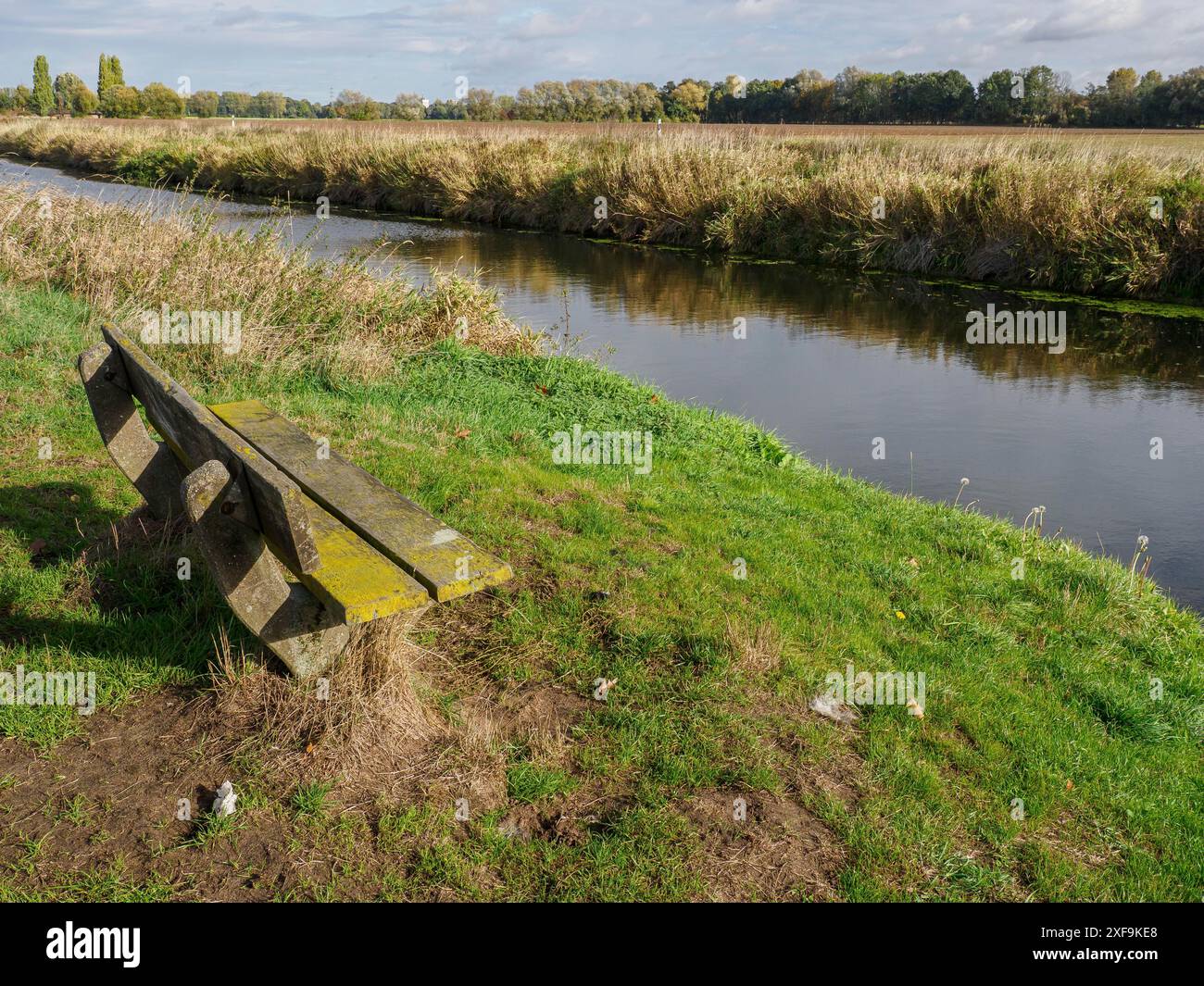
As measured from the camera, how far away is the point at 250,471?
109 inches

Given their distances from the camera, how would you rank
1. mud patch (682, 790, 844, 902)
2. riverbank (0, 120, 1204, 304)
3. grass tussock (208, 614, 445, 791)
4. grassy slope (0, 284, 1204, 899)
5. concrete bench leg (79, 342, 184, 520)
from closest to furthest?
mud patch (682, 790, 844, 902) → grassy slope (0, 284, 1204, 899) → grass tussock (208, 614, 445, 791) → concrete bench leg (79, 342, 184, 520) → riverbank (0, 120, 1204, 304)

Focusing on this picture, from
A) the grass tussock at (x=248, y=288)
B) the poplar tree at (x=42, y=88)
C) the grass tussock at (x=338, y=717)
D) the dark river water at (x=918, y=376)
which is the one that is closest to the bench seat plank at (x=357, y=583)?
the grass tussock at (x=338, y=717)

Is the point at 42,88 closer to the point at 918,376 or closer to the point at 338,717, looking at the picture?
the point at 918,376

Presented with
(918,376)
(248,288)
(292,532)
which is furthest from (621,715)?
(918,376)

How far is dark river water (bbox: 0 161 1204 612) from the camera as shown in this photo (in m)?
7.77

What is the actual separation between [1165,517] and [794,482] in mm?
3123

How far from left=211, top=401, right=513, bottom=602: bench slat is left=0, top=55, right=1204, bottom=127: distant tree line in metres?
46.2

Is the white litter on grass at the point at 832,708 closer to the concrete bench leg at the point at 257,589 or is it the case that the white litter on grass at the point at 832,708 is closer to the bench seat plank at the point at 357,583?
the bench seat plank at the point at 357,583

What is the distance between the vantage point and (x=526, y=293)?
15234 millimetres

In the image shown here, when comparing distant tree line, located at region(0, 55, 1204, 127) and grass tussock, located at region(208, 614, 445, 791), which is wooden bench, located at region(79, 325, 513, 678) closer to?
grass tussock, located at region(208, 614, 445, 791)

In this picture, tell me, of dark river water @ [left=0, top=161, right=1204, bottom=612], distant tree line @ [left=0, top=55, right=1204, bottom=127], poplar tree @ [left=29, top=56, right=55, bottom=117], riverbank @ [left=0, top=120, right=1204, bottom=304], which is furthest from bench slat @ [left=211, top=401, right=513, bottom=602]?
poplar tree @ [left=29, top=56, right=55, bottom=117]

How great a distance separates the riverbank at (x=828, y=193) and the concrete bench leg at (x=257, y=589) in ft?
52.3
